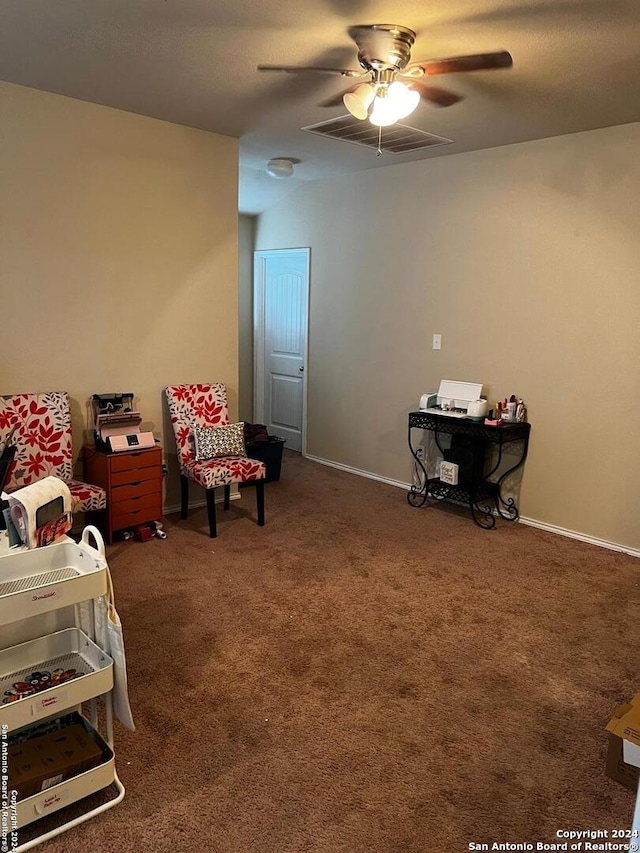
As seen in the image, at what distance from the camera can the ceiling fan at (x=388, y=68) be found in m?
2.43

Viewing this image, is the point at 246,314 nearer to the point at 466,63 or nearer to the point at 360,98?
the point at 360,98

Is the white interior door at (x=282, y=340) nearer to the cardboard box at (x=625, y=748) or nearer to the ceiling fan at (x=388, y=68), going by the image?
the ceiling fan at (x=388, y=68)

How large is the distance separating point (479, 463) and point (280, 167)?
107 inches

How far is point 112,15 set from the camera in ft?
7.83

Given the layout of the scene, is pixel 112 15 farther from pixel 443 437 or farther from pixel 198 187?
pixel 443 437

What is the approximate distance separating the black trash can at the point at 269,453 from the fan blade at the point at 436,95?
275cm

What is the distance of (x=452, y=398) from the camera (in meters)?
4.40

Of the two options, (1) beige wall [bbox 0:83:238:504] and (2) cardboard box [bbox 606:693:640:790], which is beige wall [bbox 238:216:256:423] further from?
(2) cardboard box [bbox 606:693:640:790]

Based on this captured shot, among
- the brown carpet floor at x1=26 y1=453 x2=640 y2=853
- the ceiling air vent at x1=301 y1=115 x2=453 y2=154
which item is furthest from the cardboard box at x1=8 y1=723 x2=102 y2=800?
the ceiling air vent at x1=301 y1=115 x2=453 y2=154

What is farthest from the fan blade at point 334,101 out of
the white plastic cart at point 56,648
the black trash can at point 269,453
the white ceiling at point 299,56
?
the white plastic cart at point 56,648

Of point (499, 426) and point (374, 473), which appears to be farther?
point (374, 473)

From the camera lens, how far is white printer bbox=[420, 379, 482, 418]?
14.0ft

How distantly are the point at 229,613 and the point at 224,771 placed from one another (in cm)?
99

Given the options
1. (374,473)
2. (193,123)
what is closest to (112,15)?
(193,123)
